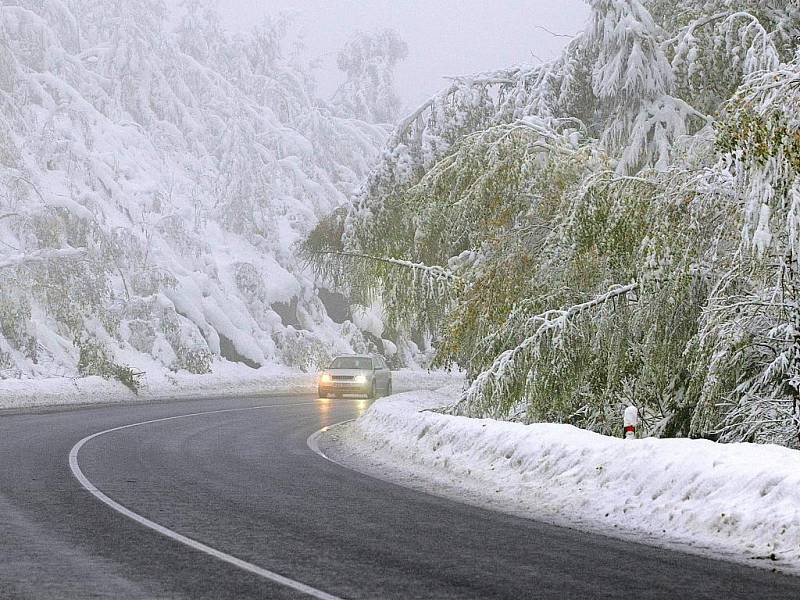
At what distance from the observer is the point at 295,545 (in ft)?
31.6

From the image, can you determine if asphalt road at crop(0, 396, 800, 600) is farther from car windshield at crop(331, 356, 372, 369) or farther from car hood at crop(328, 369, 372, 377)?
car windshield at crop(331, 356, 372, 369)

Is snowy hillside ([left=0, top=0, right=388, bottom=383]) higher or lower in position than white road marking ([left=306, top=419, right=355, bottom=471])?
higher

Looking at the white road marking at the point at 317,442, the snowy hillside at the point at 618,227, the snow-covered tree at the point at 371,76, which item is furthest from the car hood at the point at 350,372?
the snow-covered tree at the point at 371,76

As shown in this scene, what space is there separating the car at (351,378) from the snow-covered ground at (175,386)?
187 inches

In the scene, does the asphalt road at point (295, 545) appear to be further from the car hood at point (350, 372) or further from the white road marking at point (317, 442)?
the car hood at point (350, 372)

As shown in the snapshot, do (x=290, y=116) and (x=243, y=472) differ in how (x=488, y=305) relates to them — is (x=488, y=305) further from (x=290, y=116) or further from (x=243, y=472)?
(x=290, y=116)

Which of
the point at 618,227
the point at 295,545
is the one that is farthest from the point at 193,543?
the point at 618,227

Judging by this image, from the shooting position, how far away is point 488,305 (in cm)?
1941

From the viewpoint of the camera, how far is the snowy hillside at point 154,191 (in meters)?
43.6

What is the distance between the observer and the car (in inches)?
1569

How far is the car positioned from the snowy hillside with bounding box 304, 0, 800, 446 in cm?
1296

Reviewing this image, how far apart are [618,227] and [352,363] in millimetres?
25338

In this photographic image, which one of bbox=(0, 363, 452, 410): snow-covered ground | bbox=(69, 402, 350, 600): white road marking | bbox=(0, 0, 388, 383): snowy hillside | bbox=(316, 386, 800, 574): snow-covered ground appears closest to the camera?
bbox=(69, 402, 350, 600): white road marking

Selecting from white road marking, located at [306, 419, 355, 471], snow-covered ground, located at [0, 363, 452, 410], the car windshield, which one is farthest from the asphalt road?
the car windshield
